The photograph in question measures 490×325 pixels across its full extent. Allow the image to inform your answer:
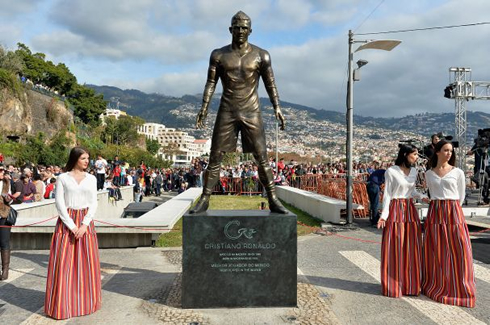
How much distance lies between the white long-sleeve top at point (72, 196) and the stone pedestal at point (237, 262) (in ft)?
3.89

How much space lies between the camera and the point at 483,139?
15062mm

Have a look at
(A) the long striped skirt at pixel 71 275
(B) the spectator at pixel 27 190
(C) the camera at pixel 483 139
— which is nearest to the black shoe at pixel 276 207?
(A) the long striped skirt at pixel 71 275

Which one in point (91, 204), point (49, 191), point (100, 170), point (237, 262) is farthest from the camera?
point (100, 170)

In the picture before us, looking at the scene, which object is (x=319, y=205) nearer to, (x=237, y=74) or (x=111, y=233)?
(x=111, y=233)

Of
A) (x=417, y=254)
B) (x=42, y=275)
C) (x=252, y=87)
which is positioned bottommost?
(x=42, y=275)

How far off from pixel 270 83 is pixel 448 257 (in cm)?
335

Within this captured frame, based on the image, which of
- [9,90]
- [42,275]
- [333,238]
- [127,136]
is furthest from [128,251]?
[127,136]

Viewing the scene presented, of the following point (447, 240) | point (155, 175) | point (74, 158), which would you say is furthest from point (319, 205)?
point (155, 175)

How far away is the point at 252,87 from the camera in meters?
5.61

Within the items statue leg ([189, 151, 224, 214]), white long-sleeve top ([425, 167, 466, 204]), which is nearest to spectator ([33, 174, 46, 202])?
statue leg ([189, 151, 224, 214])

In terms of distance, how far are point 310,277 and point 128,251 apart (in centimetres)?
422

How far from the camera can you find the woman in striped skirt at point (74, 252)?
185 inches

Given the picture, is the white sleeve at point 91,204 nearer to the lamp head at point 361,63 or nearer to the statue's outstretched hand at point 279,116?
the statue's outstretched hand at point 279,116

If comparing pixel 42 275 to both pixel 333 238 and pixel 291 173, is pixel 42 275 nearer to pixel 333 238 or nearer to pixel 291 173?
pixel 333 238
